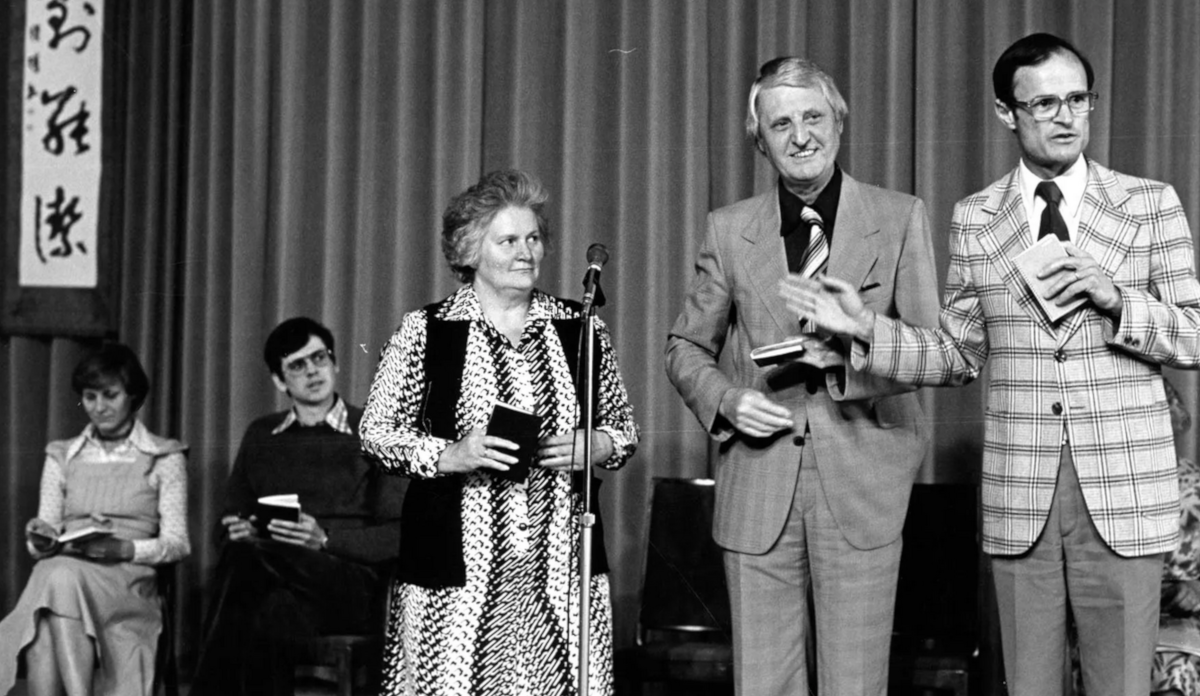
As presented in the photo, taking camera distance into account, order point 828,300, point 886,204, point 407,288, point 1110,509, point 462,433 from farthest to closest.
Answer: point 407,288 → point 462,433 → point 886,204 → point 828,300 → point 1110,509

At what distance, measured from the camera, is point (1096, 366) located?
8.26ft

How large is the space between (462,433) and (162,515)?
164 centimetres

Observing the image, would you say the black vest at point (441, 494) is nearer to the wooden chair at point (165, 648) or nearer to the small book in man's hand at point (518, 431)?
the small book in man's hand at point (518, 431)

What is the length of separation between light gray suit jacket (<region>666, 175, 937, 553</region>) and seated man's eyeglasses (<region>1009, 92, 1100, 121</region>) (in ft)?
1.14

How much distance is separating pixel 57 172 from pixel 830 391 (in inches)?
130

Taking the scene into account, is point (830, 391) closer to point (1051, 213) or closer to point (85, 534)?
point (1051, 213)

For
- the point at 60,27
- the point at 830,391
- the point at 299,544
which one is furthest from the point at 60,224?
the point at 830,391

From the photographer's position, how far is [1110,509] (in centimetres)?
247

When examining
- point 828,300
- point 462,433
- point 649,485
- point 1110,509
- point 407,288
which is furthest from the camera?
point 407,288

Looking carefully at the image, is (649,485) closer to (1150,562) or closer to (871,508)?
(871,508)

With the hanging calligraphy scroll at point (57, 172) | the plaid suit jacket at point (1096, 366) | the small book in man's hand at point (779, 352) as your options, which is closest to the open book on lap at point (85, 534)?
the hanging calligraphy scroll at point (57, 172)

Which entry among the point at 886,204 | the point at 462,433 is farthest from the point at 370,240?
the point at 886,204

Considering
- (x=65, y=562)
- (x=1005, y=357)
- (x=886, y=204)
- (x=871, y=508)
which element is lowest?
(x=65, y=562)

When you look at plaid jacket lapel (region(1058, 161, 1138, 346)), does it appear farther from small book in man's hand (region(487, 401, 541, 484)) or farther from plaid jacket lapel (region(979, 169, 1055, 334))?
small book in man's hand (region(487, 401, 541, 484))
